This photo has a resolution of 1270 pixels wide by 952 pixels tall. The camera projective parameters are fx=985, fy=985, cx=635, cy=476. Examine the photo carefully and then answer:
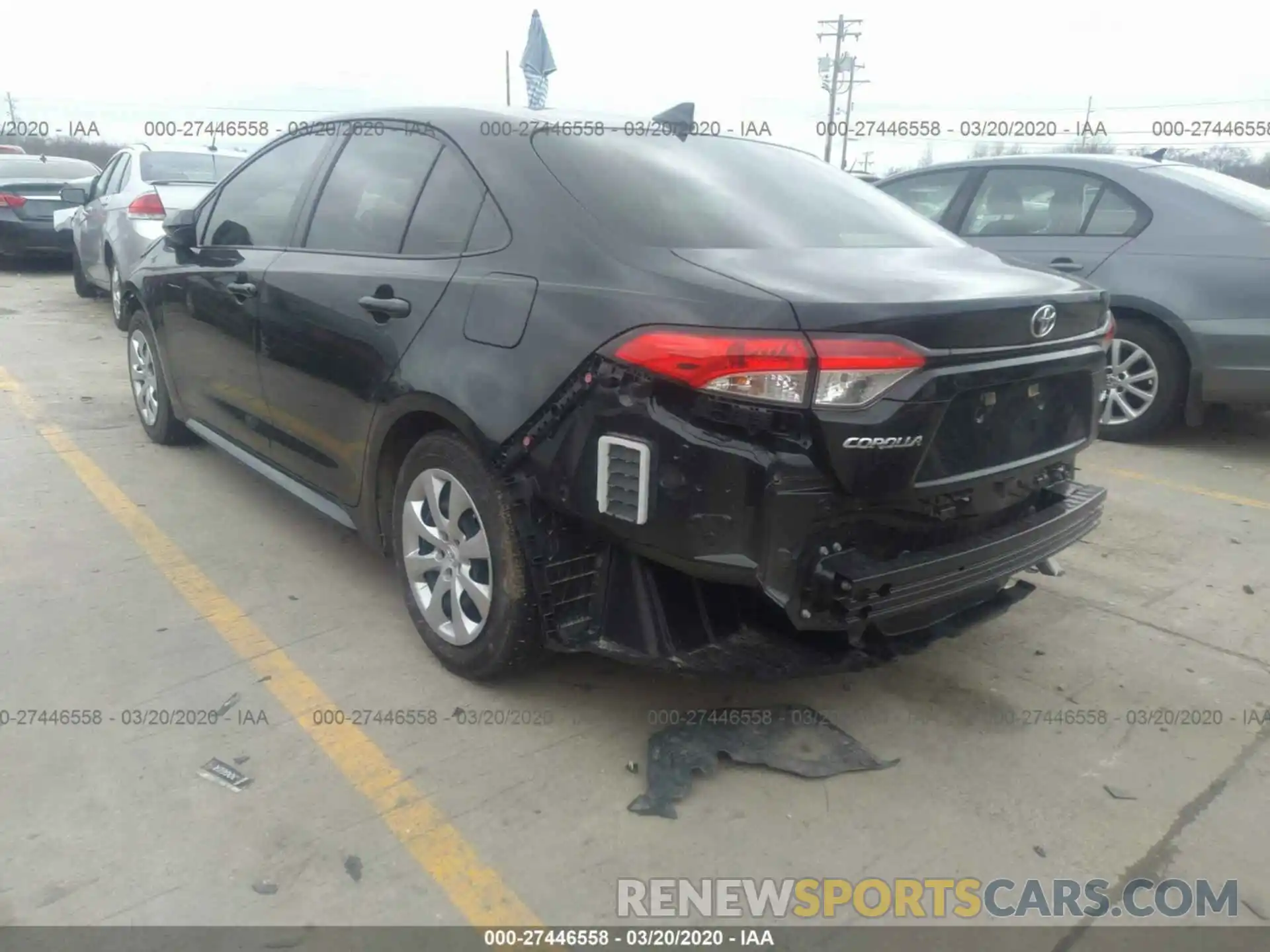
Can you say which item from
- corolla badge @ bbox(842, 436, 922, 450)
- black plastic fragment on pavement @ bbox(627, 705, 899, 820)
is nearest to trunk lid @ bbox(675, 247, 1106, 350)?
corolla badge @ bbox(842, 436, 922, 450)

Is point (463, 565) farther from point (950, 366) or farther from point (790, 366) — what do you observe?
point (950, 366)

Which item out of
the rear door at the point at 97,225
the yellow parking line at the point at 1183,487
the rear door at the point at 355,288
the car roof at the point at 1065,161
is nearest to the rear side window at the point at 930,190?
the car roof at the point at 1065,161

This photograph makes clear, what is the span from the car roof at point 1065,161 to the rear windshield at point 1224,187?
10 cm

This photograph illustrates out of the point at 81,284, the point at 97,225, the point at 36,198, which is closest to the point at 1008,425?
the point at 97,225

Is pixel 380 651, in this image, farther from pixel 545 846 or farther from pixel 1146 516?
pixel 1146 516

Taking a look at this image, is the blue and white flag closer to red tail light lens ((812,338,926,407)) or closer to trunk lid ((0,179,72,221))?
trunk lid ((0,179,72,221))

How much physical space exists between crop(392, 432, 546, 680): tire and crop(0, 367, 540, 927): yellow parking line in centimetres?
39

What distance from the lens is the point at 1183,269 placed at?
5.50 m

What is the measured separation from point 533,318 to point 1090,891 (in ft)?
6.40

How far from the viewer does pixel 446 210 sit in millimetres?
3055

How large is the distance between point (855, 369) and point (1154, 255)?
4298 mm

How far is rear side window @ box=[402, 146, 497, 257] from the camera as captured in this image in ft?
9.72

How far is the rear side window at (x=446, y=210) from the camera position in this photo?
9.72ft

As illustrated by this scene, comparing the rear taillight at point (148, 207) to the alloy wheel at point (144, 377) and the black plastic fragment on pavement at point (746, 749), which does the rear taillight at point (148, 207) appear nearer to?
the alloy wheel at point (144, 377)
